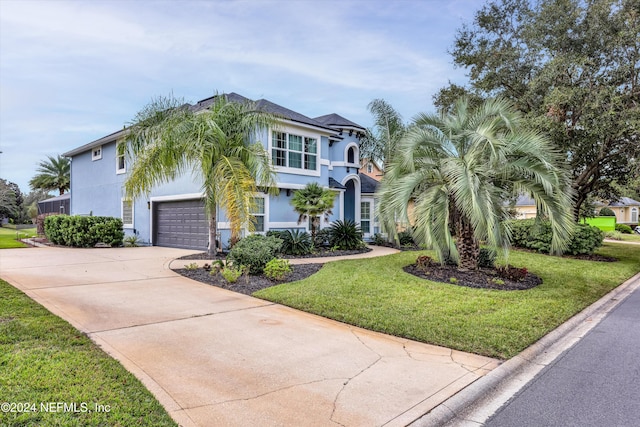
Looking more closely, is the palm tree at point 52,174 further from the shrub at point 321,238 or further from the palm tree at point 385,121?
the shrub at point 321,238

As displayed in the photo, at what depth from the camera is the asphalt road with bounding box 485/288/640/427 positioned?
10.9ft

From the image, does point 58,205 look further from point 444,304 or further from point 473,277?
point 444,304

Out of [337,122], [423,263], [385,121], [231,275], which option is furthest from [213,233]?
[385,121]

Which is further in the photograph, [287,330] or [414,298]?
[414,298]

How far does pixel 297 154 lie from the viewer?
15906 millimetres

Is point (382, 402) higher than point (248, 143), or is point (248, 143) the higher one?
point (248, 143)

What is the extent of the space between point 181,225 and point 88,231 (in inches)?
158

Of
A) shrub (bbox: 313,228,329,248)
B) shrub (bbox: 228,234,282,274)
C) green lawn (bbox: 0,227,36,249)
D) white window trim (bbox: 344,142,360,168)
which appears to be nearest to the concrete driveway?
shrub (bbox: 228,234,282,274)

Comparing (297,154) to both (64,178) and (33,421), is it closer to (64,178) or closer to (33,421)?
(33,421)

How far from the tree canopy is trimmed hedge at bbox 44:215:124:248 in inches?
698

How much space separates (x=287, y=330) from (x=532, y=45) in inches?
638

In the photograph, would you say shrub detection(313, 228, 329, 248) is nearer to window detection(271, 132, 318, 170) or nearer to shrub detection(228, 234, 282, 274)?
window detection(271, 132, 318, 170)

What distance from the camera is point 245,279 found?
29.1 feet

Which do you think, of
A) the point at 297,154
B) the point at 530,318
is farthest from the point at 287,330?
the point at 297,154
